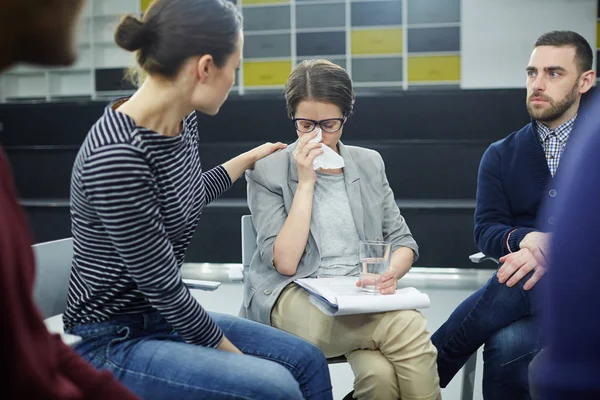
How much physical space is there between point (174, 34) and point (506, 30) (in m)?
5.51

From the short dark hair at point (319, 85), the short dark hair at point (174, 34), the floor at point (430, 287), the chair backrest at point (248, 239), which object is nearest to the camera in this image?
the short dark hair at point (174, 34)

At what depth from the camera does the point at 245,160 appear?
1.95 metres

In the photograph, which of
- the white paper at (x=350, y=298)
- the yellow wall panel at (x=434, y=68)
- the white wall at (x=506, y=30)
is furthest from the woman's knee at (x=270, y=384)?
the white wall at (x=506, y=30)

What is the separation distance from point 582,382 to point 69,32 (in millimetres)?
606

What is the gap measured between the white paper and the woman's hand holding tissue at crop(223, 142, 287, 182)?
37 centimetres

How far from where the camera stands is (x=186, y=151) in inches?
57.7

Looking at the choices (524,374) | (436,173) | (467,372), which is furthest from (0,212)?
(436,173)

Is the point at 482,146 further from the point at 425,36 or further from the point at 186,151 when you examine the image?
the point at 186,151

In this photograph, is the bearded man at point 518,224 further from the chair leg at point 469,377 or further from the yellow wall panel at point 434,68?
the yellow wall panel at point 434,68

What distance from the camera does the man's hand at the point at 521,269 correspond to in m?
1.89

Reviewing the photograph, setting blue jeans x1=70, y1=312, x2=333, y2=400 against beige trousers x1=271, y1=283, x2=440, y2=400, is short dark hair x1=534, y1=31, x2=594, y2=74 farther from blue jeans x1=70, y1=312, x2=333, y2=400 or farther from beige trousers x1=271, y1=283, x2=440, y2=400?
blue jeans x1=70, y1=312, x2=333, y2=400

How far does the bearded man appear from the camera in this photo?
6.15 feet

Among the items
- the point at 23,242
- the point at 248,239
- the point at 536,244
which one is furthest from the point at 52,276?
the point at 536,244

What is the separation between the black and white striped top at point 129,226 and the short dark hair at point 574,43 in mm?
1483
